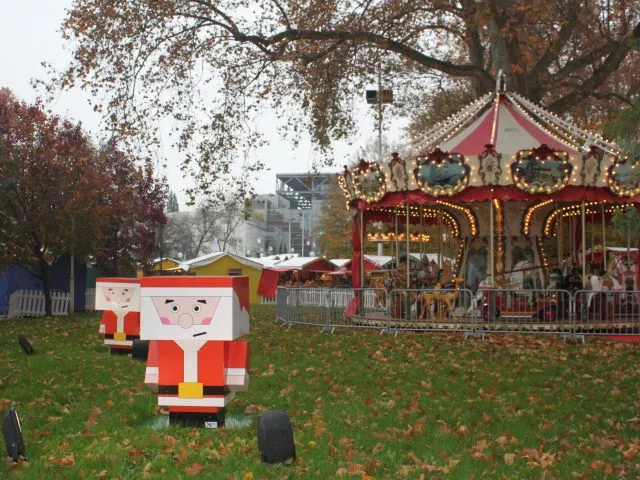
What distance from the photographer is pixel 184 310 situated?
25.4ft

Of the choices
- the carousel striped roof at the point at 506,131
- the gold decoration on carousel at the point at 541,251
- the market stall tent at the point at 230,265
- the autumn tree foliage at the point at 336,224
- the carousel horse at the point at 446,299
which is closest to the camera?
the carousel horse at the point at 446,299

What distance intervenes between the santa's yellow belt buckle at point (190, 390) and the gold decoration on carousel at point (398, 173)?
39.2 feet

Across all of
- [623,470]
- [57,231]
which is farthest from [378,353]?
[57,231]

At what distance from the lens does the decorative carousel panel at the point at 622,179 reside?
59.2 ft

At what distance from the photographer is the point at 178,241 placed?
76750 mm

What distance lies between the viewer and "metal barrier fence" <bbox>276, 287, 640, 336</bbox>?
16.9 m

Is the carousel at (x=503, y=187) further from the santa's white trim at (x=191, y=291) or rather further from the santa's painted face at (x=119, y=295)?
the santa's white trim at (x=191, y=291)

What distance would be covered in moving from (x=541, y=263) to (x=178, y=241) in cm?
5906

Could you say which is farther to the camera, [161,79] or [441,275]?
[441,275]

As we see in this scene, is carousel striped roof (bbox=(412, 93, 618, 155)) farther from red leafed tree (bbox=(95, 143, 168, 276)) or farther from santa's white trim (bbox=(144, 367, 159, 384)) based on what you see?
red leafed tree (bbox=(95, 143, 168, 276))

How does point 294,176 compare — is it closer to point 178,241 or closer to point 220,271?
point 178,241

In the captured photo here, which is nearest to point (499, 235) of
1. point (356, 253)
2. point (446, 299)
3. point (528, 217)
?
point (528, 217)

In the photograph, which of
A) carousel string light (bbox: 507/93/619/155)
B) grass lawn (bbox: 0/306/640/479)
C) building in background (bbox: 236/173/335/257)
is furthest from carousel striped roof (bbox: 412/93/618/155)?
building in background (bbox: 236/173/335/257)

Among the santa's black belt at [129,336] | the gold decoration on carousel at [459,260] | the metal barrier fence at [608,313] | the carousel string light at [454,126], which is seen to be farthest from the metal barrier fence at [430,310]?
the santa's black belt at [129,336]
